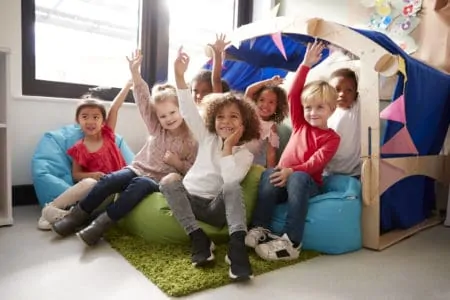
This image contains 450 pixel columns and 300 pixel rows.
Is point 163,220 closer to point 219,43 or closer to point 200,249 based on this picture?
point 200,249

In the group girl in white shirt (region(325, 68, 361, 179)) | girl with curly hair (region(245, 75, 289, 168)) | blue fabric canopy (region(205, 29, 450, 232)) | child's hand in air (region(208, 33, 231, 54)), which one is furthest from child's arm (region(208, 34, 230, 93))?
girl in white shirt (region(325, 68, 361, 179))

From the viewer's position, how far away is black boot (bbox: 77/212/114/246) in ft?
4.35

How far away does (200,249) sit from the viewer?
120cm

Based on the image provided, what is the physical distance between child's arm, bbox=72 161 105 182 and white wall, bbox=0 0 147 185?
1.10ft

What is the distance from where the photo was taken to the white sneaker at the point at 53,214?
59.6 inches

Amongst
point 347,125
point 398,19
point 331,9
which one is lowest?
point 347,125

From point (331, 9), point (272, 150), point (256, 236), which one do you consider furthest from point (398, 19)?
point (256, 236)

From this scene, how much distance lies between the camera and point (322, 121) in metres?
1.50

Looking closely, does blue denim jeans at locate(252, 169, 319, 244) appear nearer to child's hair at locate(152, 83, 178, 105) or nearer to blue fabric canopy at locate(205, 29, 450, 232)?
blue fabric canopy at locate(205, 29, 450, 232)

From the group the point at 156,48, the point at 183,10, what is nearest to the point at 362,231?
the point at 156,48

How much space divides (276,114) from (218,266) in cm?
94

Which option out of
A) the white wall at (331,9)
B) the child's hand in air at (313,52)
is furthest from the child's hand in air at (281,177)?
the white wall at (331,9)

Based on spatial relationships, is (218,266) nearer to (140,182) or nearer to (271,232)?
(271,232)

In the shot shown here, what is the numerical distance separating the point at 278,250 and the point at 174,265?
350 mm
